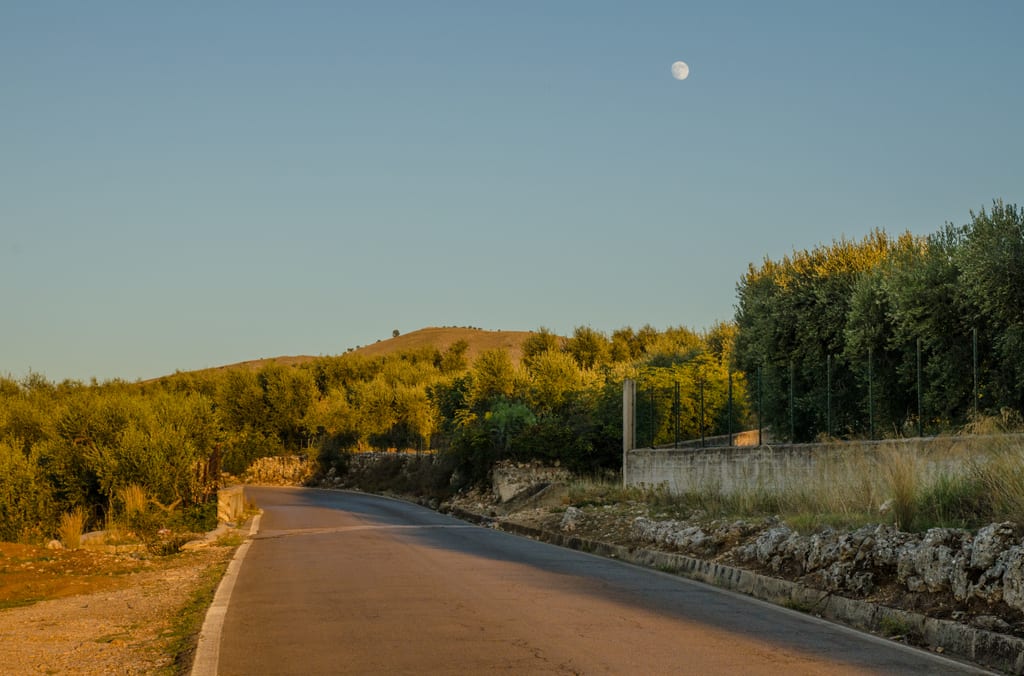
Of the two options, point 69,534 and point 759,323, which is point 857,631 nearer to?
point 69,534

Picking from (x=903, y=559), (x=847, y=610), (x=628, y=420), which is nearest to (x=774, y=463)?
(x=628, y=420)

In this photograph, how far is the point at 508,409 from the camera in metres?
48.2

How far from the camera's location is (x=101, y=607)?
14180mm

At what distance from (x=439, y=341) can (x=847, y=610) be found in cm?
15640

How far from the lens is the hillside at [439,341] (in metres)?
161

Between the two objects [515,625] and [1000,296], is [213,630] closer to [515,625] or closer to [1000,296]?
[515,625]

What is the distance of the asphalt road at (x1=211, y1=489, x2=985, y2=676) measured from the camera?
28.2 feet

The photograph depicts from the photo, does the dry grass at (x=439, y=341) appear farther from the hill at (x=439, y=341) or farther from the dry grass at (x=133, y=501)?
the dry grass at (x=133, y=501)

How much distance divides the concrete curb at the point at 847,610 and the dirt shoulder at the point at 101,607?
7354mm

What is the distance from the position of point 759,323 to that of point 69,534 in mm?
23868

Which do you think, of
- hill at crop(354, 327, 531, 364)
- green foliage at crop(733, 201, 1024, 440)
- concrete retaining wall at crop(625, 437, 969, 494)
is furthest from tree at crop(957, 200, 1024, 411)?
hill at crop(354, 327, 531, 364)

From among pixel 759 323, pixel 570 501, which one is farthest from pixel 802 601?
pixel 759 323

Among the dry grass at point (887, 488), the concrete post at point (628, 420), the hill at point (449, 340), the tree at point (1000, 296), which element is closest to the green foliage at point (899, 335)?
the tree at point (1000, 296)

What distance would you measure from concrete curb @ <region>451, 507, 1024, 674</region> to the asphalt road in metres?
0.43
